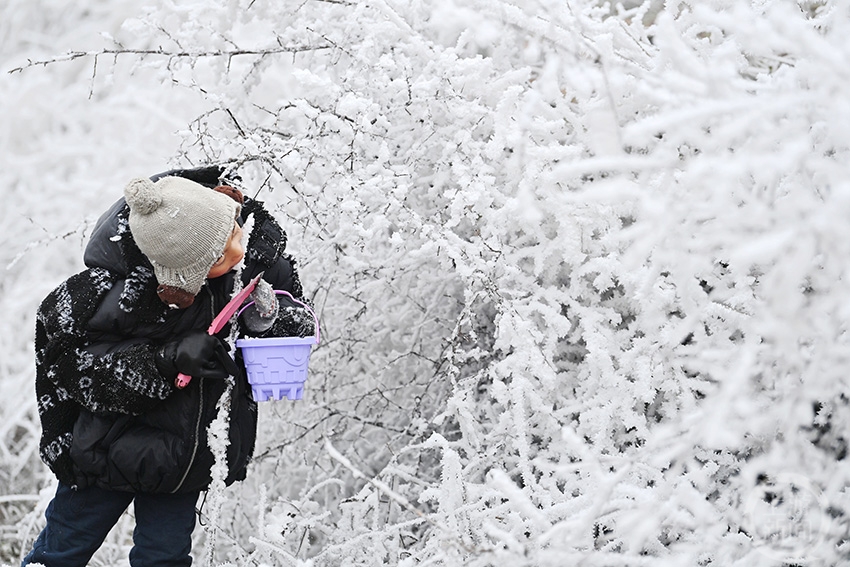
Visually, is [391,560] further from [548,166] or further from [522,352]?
[548,166]

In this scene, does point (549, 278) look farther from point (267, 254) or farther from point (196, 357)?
point (196, 357)

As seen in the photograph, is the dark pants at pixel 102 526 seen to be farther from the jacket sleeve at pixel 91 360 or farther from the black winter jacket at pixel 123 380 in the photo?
the jacket sleeve at pixel 91 360

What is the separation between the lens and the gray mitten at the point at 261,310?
7.74 feet

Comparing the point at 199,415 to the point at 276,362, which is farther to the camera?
the point at 199,415

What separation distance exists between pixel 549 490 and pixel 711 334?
0.67m

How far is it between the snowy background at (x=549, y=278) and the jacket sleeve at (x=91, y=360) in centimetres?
43

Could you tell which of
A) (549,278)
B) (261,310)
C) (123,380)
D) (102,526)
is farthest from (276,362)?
(549,278)

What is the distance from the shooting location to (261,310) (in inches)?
93.3

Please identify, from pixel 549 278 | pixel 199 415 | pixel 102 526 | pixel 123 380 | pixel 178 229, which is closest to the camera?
pixel 178 229

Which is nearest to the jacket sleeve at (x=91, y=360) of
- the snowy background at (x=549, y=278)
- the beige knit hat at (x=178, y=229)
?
the beige knit hat at (x=178, y=229)

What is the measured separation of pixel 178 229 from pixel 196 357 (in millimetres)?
330

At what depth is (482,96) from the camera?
279 cm

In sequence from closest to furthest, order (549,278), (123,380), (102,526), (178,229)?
(178,229) → (123,380) → (102,526) → (549,278)

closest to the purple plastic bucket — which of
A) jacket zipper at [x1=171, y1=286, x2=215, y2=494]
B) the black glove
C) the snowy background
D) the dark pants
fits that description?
the black glove
